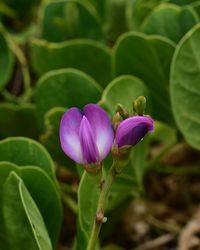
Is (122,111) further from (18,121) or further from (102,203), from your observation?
(18,121)

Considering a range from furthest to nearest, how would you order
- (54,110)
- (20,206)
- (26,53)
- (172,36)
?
1. (26,53)
2. (172,36)
3. (54,110)
4. (20,206)

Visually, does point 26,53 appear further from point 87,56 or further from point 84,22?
point 87,56

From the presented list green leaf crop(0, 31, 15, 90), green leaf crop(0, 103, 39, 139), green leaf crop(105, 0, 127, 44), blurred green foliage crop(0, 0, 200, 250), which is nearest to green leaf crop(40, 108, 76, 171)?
blurred green foliage crop(0, 0, 200, 250)

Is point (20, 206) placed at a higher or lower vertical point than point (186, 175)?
higher

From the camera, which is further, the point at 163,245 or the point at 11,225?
the point at 163,245

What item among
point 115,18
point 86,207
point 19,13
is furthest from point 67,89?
point 19,13

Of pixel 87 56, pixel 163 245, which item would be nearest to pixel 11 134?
pixel 87 56

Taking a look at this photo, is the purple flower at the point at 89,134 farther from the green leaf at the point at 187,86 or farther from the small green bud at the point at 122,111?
the green leaf at the point at 187,86
